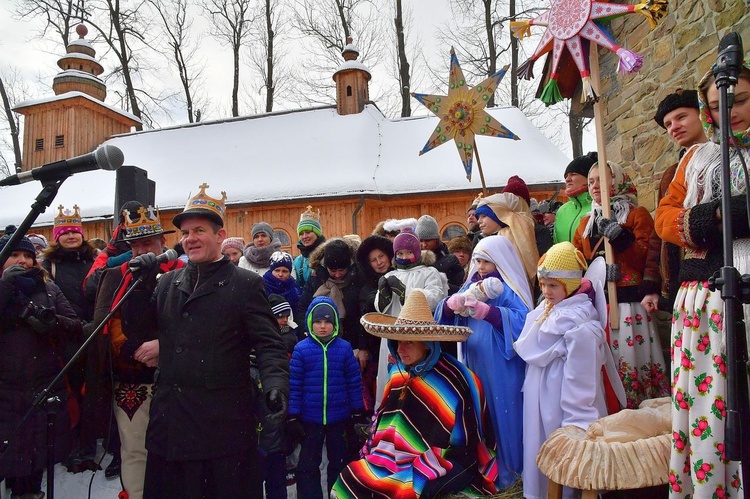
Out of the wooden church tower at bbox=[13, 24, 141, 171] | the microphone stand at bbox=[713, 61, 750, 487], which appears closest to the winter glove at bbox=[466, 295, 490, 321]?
the microphone stand at bbox=[713, 61, 750, 487]

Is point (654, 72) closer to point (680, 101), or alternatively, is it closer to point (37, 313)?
point (680, 101)

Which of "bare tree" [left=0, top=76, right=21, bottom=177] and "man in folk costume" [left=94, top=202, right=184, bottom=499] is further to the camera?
"bare tree" [left=0, top=76, right=21, bottom=177]

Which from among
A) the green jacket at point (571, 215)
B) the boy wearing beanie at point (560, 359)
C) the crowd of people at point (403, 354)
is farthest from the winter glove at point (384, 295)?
the green jacket at point (571, 215)

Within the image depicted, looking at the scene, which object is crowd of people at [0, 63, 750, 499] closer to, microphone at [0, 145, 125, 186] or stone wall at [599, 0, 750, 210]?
microphone at [0, 145, 125, 186]

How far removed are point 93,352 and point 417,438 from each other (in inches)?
82.9

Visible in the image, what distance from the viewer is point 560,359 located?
3221 mm

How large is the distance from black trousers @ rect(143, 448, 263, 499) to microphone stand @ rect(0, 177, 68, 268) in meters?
1.30

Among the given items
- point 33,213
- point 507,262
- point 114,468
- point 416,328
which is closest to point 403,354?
point 416,328

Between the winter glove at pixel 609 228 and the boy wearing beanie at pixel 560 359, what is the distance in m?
0.31

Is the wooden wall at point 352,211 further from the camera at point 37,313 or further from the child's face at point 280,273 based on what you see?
the camera at point 37,313

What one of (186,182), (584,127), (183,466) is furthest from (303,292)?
(584,127)

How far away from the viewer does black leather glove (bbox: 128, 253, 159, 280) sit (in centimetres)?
266

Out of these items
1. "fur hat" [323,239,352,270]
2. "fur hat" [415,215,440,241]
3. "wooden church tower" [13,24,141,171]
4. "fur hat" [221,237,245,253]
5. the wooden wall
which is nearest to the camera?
"fur hat" [323,239,352,270]

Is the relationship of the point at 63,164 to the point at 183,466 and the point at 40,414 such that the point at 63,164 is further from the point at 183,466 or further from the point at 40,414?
the point at 40,414
